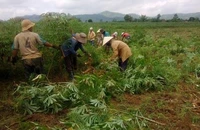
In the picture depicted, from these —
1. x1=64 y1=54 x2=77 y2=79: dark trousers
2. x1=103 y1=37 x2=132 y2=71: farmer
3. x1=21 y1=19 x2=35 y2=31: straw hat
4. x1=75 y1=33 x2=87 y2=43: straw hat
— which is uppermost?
x1=21 y1=19 x2=35 y2=31: straw hat

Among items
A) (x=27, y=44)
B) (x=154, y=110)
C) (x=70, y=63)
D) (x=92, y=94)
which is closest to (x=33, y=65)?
(x=27, y=44)

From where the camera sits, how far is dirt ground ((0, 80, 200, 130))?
4.94m

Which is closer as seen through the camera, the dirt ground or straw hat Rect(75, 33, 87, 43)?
the dirt ground

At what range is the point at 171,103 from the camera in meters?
6.02

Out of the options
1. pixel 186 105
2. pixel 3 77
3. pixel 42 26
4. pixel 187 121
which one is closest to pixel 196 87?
pixel 186 105

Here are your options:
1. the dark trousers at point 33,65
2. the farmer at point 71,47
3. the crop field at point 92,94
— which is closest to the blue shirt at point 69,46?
the farmer at point 71,47

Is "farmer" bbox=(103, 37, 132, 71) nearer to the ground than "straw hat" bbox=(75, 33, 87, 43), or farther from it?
nearer to the ground

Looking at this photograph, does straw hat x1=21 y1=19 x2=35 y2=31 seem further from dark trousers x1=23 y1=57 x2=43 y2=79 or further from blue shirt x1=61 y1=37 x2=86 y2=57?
blue shirt x1=61 y1=37 x2=86 y2=57

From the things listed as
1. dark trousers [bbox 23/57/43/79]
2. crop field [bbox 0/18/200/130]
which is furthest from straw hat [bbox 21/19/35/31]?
crop field [bbox 0/18/200/130]

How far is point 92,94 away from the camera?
17.7 ft

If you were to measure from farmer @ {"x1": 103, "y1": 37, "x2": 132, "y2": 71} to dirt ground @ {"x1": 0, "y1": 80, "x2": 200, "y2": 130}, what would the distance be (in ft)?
3.87

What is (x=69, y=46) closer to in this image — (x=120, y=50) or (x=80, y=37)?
(x=80, y=37)

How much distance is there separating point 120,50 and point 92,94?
7.54 feet

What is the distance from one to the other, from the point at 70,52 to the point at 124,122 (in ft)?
10.2
